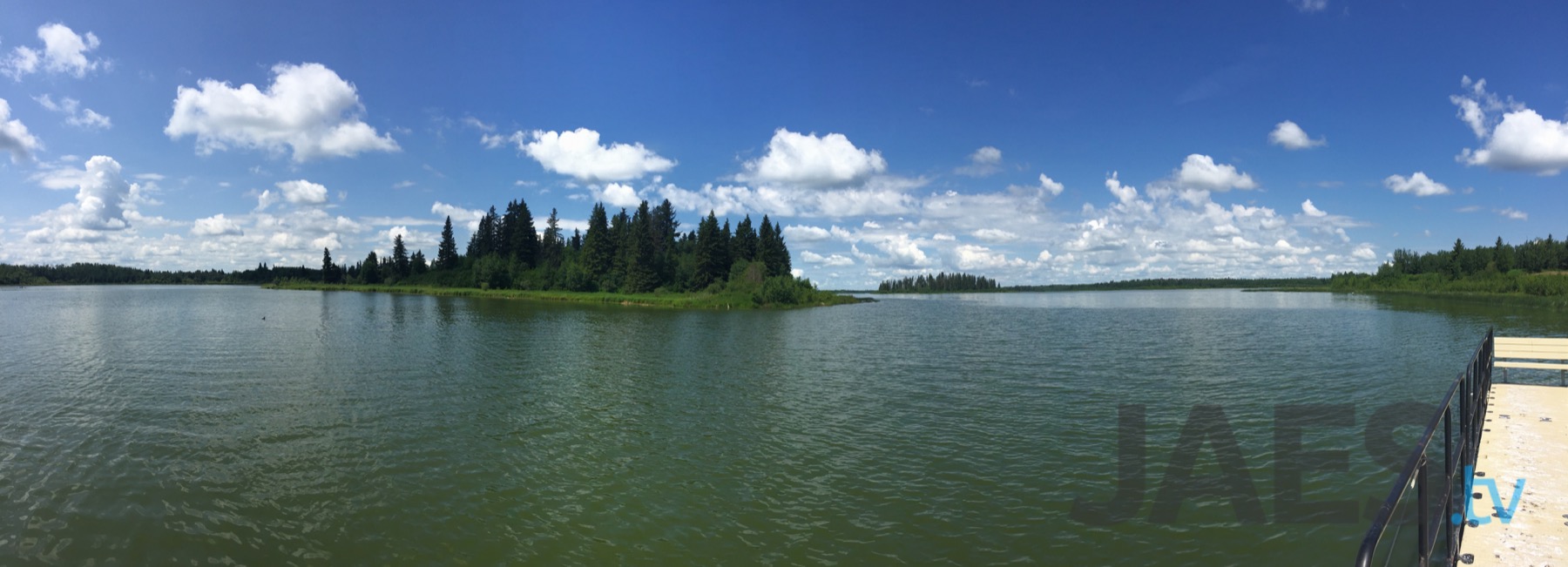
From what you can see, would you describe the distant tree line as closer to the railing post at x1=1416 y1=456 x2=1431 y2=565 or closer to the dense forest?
the dense forest

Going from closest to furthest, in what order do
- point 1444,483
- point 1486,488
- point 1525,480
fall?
point 1444,483 → point 1486,488 → point 1525,480

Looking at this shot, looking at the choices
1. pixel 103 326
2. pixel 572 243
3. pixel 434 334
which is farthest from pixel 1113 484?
pixel 572 243

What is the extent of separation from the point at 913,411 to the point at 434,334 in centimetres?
3958

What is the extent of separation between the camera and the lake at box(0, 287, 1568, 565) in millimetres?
11539

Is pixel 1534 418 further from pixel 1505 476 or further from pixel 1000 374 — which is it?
pixel 1000 374

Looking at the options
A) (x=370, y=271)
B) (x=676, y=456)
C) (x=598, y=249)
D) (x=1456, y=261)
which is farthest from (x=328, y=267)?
(x=1456, y=261)

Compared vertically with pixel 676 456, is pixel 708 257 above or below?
above

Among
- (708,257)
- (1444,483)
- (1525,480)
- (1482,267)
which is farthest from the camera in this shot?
(1482,267)

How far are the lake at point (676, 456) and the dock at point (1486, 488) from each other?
82.0 inches
